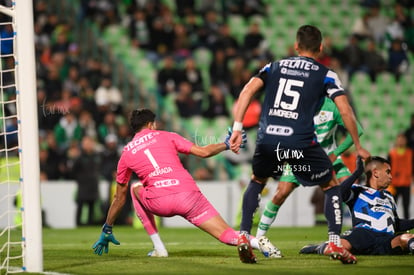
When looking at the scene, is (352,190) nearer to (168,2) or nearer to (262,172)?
(262,172)

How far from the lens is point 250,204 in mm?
7332

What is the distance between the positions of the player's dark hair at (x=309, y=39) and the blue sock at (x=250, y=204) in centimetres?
131

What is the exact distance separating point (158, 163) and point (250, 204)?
3.86ft

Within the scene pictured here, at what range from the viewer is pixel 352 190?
8.48m

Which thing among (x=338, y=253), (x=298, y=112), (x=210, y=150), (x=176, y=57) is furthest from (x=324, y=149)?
(x=176, y=57)

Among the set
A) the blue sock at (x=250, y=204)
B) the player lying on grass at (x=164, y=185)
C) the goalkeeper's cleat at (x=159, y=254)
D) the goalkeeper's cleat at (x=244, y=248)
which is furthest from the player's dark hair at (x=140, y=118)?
the goalkeeper's cleat at (x=244, y=248)

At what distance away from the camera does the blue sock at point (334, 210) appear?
712 centimetres

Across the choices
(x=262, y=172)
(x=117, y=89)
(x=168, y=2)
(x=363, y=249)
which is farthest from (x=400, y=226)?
(x=168, y=2)

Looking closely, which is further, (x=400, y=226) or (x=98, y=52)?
(x=98, y=52)

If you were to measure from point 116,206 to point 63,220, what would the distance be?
28.5 ft

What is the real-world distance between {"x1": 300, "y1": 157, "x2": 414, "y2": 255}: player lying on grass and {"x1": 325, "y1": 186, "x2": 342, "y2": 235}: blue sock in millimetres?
829

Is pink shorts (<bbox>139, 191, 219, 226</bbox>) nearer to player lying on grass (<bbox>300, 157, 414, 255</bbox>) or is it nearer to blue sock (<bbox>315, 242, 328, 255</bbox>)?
blue sock (<bbox>315, 242, 328, 255</bbox>)

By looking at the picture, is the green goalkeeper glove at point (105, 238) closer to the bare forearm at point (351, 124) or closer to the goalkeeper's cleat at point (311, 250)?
the goalkeeper's cleat at point (311, 250)

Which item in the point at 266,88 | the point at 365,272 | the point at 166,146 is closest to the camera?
the point at 365,272
